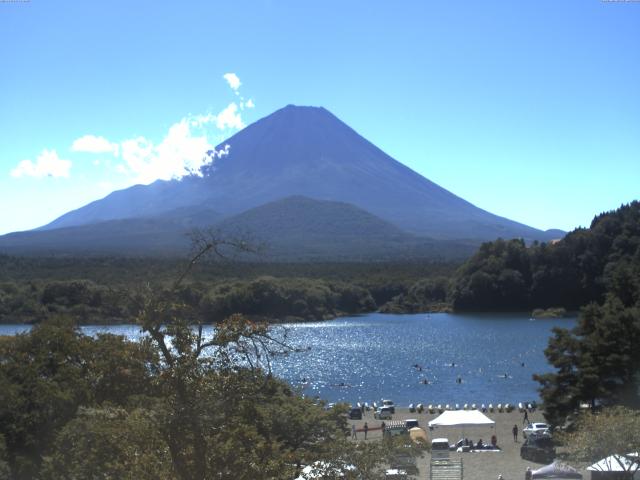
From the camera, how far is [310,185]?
16025 centimetres

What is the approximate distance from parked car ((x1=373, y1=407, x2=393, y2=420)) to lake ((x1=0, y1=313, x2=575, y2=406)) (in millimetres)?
2340

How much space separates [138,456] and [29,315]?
51.7 metres

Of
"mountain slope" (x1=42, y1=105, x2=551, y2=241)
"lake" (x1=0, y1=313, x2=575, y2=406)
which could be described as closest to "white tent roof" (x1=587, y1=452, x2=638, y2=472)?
"lake" (x1=0, y1=313, x2=575, y2=406)

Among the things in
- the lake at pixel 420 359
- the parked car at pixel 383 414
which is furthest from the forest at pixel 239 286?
the parked car at pixel 383 414

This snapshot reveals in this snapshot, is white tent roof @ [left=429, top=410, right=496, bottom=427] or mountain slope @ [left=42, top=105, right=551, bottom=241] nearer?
white tent roof @ [left=429, top=410, right=496, bottom=427]

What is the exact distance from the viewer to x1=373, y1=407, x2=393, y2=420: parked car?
80.2ft

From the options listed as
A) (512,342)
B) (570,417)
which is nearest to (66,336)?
(570,417)

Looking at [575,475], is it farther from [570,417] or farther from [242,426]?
[242,426]

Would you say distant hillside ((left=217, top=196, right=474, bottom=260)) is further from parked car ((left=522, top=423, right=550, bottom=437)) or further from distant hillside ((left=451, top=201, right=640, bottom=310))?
parked car ((left=522, top=423, right=550, bottom=437))

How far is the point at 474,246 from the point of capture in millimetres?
125375

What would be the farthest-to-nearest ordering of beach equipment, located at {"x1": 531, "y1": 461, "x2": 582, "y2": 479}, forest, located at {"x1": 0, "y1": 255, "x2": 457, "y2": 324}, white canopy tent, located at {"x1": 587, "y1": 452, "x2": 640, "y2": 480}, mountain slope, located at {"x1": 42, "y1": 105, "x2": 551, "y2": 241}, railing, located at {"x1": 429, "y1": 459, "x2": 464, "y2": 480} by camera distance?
mountain slope, located at {"x1": 42, "y1": 105, "x2": 551, "y2": 241} → forest, located at {"x1": 0, "y1": 255, "x2": 457, "y2": 324} → railing, located at {"x1": 429, "y1": 459, "x2": 464, "y2": 480} → beach equipment, located at {"x1": 531, "y1": 461, "x2": 582, "y2": 479} → white canopy tent, located at {"x1": 587, "y1": 452, "x2": 640, "y2": 480}

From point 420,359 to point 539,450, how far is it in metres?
23.3

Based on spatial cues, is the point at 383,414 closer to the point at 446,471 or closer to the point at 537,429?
the point at 537,429

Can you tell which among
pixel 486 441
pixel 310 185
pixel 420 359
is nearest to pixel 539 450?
pixel 486 441
